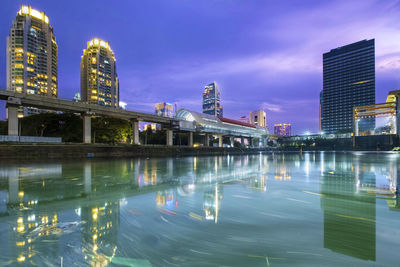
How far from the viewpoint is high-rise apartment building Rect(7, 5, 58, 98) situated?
125831 millimetres

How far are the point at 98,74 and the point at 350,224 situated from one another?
622ft

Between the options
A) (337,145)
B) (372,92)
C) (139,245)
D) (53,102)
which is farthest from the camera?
(372,92)

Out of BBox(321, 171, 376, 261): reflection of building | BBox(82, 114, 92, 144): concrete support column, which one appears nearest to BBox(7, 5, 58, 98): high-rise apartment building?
BBox(82, 114, 92, 144): concrete support column

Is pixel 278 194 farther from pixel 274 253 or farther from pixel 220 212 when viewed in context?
pixel 274 253

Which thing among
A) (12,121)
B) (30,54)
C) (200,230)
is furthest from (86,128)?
(30,54)

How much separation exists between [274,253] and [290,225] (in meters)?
1.41

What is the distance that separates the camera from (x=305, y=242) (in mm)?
3488

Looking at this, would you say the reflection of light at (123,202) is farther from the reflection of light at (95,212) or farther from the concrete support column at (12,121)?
the concrete support column at (12,121)

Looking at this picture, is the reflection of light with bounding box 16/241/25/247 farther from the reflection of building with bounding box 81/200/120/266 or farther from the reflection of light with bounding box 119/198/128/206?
the reflection of light with bounding box 119/198/128/206

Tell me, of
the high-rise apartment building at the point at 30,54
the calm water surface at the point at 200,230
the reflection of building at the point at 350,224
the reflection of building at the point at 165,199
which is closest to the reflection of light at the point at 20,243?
the calm water surface at the point at 200,230

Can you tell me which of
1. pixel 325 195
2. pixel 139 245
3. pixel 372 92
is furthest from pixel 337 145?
pixel 372 92

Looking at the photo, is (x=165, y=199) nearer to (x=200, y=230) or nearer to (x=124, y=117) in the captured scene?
(x=200, y=230)

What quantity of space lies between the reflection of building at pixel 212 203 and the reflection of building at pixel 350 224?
2.25 metres

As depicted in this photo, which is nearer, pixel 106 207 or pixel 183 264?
pixel 183 264
